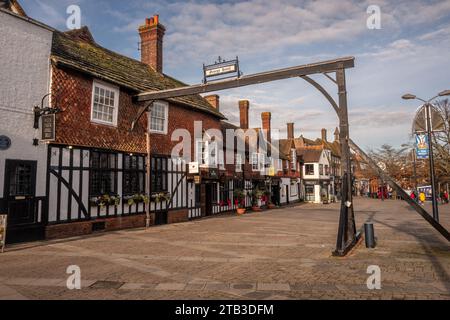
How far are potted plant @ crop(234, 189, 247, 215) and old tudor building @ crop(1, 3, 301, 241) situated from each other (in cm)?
364

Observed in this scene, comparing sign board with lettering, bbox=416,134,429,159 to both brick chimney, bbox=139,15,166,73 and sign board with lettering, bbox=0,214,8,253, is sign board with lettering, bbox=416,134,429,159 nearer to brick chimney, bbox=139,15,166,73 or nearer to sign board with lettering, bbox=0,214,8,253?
brick chimney, bbox=139,15,166,73

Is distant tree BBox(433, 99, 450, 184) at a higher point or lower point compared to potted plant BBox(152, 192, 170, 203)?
higher

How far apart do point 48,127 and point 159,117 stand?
6493 millimetres

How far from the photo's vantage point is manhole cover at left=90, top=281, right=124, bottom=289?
599cm

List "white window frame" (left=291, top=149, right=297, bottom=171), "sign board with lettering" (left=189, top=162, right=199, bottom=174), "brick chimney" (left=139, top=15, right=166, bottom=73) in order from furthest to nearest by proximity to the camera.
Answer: "white window frame" (left=291, top=149, right=297, bottom=171) < "brick chimney" (left=139, top=15, right=166, bottom=73) < "sign board with lettering" (left=189, top=162, right=199, bottom=174)

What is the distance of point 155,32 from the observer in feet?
64.2

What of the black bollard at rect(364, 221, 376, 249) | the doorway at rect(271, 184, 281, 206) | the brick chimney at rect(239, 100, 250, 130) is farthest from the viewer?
the doorway at rect(271, 184, 281, 206)

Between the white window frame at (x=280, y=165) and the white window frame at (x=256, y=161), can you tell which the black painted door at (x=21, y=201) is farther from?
the white window frame at (x=280, y=165)

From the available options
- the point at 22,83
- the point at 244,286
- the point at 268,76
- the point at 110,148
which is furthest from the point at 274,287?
the point at 22,83

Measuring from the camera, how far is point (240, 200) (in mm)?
26047

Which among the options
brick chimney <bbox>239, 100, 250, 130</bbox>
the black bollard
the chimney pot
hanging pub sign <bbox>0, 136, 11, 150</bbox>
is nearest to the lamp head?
the black bollard

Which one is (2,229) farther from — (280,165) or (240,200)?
(280,165)

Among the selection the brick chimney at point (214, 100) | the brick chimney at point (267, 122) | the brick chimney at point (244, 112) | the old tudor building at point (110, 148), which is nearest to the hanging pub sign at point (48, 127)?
the old tudor building at point (110, 148)
